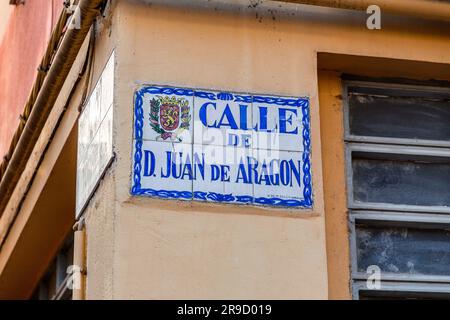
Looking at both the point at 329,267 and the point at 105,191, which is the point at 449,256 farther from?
the point at 105,191

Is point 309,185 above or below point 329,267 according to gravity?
above

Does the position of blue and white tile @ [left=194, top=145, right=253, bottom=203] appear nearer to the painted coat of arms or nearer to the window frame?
the painted coat of arms

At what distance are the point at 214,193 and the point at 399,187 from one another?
131 cm

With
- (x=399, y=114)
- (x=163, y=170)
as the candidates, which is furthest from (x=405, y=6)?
(x=163, y=170)

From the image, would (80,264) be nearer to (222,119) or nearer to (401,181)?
(222,119)

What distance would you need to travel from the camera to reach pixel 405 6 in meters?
7.20

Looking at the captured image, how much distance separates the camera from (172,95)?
268 inches

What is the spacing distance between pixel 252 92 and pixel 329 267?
3.54 ft

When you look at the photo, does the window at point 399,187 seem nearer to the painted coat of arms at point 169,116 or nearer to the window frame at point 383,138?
the window frame at point 383,138

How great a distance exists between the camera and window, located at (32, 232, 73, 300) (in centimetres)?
963

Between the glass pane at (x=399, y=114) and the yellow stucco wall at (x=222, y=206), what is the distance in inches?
7.7
